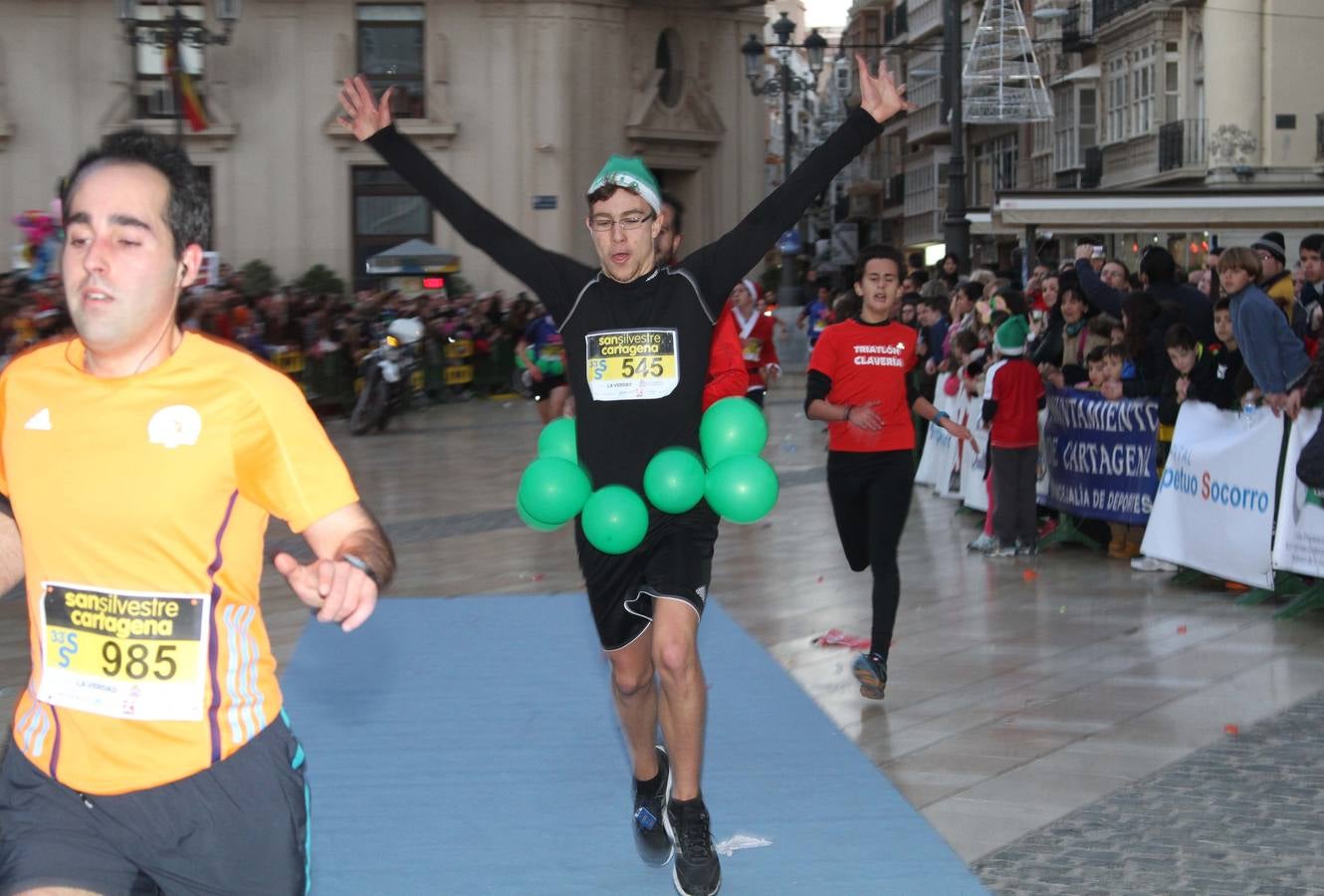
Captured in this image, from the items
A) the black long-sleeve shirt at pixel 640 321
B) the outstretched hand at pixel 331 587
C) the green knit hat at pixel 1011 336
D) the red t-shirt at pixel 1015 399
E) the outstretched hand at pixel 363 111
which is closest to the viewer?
the outstretched hand at pixel 331 587

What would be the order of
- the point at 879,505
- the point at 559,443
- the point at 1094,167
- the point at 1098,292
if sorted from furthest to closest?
1. the point at 1094,167
2. the point at 1098,292
3. the point at 879,505
4. the point at 559,443

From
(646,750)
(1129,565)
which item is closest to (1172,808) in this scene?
(646,750)

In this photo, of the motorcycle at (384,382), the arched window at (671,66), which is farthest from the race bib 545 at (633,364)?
the arched window at (671,66)

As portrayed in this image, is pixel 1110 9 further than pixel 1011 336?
Yes

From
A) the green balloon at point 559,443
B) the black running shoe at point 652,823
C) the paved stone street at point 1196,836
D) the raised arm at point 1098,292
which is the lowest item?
the paved stone street at point 1196,836

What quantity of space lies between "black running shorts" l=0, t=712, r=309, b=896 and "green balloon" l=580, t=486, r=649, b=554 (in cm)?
206

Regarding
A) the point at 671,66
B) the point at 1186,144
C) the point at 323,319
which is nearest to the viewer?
the point at 323,319

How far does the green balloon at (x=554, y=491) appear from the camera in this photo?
5414mm

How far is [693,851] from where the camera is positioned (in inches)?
205

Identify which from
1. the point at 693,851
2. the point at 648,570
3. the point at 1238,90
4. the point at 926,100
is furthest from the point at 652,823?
the point at 926,100

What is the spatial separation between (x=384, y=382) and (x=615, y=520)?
18972mm

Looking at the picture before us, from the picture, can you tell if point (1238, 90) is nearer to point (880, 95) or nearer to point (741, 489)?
point (880, 95)

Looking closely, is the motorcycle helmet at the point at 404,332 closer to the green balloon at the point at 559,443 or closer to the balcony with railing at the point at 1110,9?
the green balloon at the point at 559,443

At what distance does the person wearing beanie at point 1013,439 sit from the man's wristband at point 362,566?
31.3 ft
